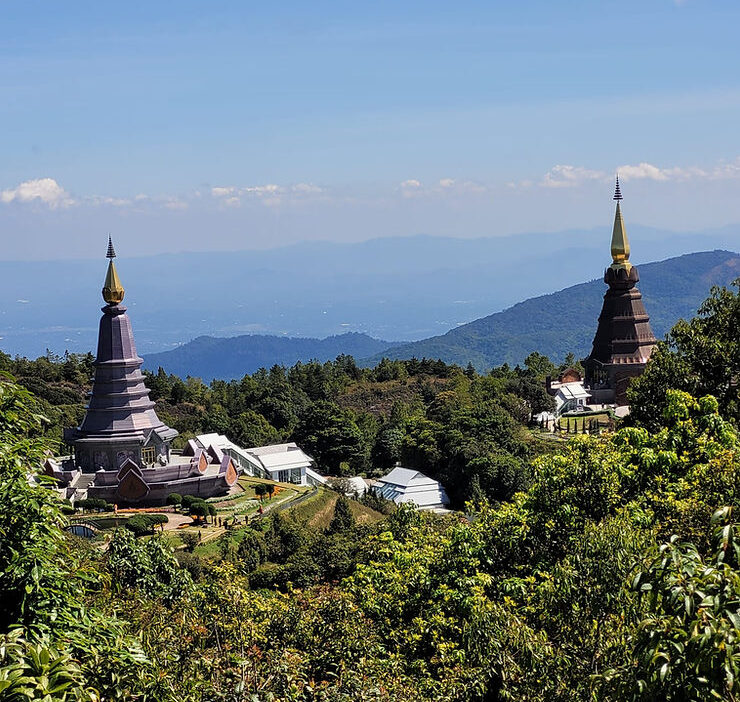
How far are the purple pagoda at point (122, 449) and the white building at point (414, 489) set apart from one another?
24.6 feet

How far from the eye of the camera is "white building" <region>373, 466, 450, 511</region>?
41.0 m

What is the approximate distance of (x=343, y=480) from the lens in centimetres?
4362

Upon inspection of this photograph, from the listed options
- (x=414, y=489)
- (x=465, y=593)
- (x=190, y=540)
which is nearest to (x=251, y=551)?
(x=190, y=540)

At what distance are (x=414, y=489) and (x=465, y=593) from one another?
93.8 feet

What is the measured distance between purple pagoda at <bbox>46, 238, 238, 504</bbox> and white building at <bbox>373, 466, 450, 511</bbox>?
7.51 meters

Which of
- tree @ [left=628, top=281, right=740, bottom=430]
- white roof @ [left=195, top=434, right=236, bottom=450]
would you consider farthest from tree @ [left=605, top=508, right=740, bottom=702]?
white roof @ [left=195, top=434, right=236, bottom=450]

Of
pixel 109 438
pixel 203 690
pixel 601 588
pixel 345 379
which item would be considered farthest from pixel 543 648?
pixel 345 379

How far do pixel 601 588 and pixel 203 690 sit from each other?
4246mm

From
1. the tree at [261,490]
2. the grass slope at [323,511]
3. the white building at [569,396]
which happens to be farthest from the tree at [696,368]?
the white building at [569,396]

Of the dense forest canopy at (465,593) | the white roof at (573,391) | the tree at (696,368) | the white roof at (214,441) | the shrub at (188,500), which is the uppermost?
the tree at (696,368)

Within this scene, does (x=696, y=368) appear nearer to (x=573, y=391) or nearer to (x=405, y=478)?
(x=405, y=478)

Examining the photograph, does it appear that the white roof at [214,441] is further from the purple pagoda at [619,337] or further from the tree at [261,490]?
the purple pagoda at [619,337]

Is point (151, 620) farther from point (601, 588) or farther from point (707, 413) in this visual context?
point (707, 413)

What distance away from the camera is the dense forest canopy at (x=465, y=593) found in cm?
557
